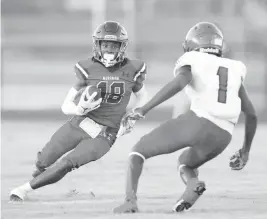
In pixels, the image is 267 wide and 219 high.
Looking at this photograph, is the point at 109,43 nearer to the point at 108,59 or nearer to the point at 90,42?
the point at 108,59

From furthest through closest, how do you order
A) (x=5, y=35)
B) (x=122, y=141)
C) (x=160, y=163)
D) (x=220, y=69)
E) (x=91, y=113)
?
(x=5, y=35) < (x=122, y=141) < (x=160, y=163) < (x=91, y=113) < (x=220, y=69)

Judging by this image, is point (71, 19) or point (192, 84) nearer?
point (192, 84)

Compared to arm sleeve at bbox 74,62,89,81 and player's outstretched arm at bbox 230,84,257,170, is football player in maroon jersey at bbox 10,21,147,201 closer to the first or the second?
arm sleeve at bbox 74,62,89,81

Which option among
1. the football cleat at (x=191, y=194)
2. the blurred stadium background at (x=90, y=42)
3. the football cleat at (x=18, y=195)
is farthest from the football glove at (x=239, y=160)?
the blurred stadium background at (x=90, y=42)

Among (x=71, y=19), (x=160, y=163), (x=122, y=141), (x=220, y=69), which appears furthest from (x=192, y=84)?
(x=71, y=19)

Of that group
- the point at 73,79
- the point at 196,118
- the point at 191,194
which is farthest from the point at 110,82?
the point at 73,79

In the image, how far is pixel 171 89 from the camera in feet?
21.9

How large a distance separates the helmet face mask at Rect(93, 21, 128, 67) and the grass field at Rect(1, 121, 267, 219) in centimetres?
113

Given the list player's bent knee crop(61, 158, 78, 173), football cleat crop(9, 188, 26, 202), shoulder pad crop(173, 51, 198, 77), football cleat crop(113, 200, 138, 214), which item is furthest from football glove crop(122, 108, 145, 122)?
football cleat crop(9, 188, 26, 202)

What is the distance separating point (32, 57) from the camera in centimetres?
3061

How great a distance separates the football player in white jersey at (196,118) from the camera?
6.72m

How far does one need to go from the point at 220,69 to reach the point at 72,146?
5.63 feet

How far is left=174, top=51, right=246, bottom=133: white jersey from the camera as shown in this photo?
6.82 m

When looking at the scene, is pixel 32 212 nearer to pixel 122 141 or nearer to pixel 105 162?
pixel 105 162
